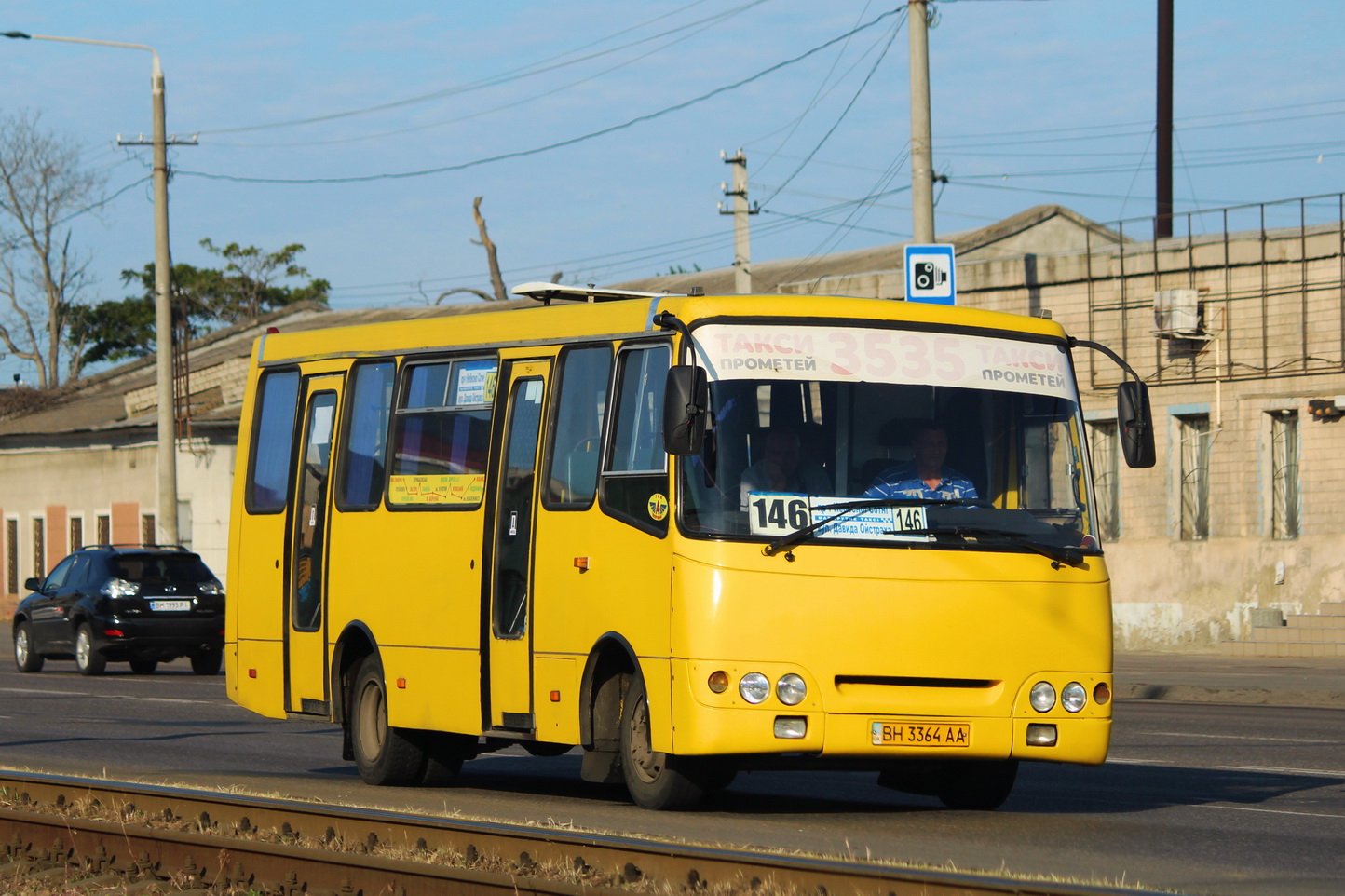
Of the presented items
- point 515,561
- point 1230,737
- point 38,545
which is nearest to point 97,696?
point 1230,737

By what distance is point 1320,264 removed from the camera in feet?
99.9

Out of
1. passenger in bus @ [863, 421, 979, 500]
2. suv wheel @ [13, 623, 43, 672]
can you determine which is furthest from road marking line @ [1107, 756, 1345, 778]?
suv wheel @ [13, 623, 43, 672]

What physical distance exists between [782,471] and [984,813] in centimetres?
248

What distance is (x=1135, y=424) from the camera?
37.4 ft

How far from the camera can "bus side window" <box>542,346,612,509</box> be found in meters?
11.7

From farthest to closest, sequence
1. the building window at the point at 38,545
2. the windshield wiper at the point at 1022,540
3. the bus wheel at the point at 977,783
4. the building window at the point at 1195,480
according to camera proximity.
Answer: the building window at the point at 38,545 → the building window at the point at 1195,480 → the bus wheel at the point at 977,783 → the windshield wiper at the point at 1022,540

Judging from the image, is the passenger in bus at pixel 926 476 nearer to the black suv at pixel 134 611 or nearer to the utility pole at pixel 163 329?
the black suv at pixel 134 611

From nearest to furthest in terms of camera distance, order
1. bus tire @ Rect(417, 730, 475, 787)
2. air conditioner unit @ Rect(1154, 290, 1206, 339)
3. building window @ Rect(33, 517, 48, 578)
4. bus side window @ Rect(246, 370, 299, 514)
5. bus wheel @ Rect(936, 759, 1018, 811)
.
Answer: bus wheel @ Rect(936, 759, 1018, 811), bus tire @ Rect(417, 730, 475, 787), bus side window @ Rect(246, 370, 299, 514), air conditioner unit @ Rect(1154, 290, 1206, 339), building window @ Rect(33, 517, 48, 578)

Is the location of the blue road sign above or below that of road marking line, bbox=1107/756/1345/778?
above

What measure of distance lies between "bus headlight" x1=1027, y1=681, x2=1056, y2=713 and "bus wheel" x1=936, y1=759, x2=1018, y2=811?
0.92 metres

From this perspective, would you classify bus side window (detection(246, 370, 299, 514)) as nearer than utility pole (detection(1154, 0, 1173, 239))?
Yes

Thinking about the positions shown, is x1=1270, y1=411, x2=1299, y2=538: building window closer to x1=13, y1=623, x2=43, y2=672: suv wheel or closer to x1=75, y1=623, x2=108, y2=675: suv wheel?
x1=75, y1=623, x2=108, y2=675: suv wheel

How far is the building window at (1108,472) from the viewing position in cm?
3331

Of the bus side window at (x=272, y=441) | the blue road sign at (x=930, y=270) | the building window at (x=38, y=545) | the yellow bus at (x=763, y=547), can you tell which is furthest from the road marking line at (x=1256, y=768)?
the building window at (x=38, y=545)
